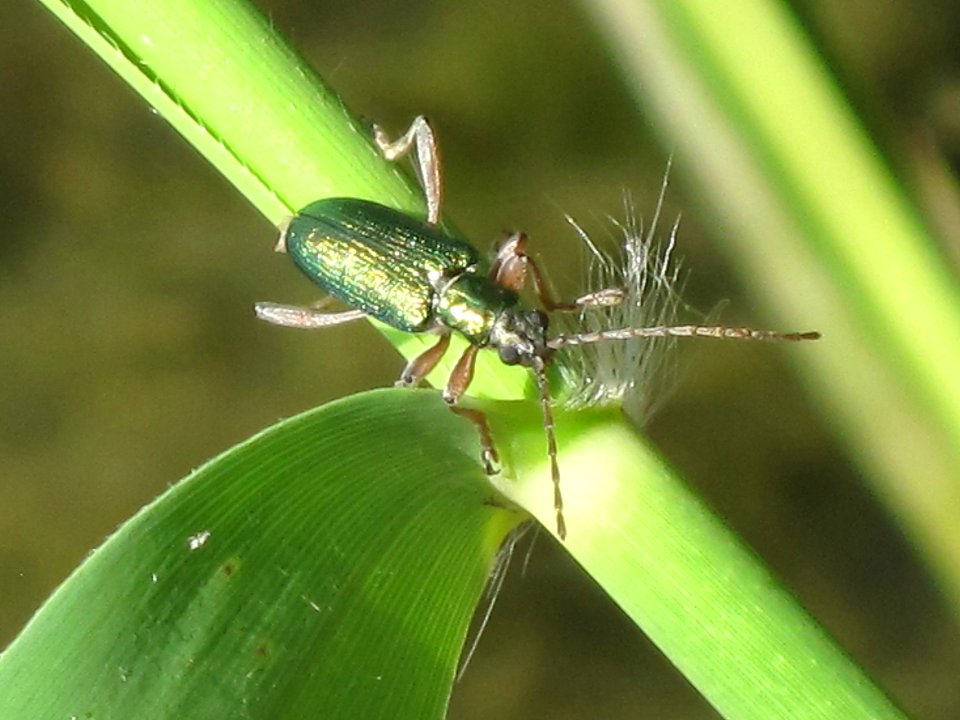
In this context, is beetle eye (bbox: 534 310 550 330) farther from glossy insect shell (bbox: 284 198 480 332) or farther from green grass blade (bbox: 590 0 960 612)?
green grass blade (bbox: 590 0 960 612)

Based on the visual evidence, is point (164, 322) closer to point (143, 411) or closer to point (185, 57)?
point (143, 411)

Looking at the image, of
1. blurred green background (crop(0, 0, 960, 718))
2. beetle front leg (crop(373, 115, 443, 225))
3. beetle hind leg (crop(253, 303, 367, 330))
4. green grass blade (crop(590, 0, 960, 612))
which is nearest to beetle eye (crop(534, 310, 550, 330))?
beetle front leg (crop(373, 115, 443, 225))

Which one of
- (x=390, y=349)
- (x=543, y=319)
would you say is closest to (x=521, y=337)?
(x=543, y=319)

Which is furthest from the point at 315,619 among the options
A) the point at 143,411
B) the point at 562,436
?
the point at 143,411

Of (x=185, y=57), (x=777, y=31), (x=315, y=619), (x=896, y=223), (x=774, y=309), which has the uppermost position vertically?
(x=774, y=309)

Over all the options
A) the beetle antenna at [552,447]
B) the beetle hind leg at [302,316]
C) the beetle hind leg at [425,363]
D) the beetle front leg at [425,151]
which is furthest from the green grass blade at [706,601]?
the beetle hind leg at [302,316]

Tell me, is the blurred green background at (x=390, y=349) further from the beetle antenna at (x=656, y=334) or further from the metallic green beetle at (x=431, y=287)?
the beetle antenna at (x=656, y=334)
